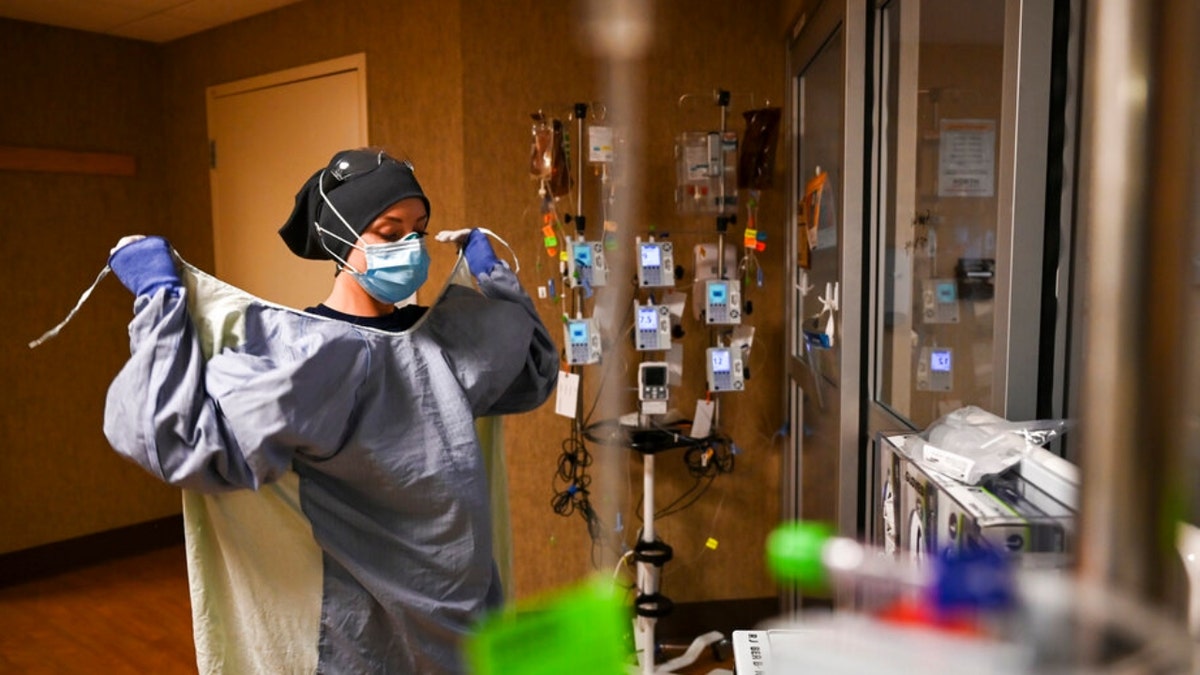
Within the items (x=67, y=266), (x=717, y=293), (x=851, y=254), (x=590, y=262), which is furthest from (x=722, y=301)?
(x=67, y=266)

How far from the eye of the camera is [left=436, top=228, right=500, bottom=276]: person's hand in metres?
1.81

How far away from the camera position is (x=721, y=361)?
289cm

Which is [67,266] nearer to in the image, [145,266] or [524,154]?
[524,154]

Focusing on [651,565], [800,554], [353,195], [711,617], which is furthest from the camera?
[711,617]

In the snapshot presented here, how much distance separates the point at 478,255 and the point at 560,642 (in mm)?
1515

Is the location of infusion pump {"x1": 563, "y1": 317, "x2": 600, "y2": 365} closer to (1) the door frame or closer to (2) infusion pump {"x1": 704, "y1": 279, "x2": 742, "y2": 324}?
(2) infusion pump {"x1": 704, "y1": 279, "x2": 742, "y2": 324}

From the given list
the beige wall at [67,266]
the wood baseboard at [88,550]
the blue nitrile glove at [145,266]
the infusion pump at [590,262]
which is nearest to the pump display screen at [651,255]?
the infusion pump at [590,262]

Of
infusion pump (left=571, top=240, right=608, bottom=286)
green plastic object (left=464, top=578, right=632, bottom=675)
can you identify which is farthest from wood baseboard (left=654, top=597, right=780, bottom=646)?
green plastic object (left=464, top=578, right=632, bottom=675)

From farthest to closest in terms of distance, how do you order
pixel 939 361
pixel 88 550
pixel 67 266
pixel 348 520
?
1. pixel 88 550
2. pixel 67 266
3. pixel 939 361
4. pixel 348 520

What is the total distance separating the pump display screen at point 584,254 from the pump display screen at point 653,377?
406 mm

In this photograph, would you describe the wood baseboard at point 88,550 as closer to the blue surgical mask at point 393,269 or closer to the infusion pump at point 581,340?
the infusion pump at point 581,340

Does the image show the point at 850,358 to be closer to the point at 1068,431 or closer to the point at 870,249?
the point at 870,249

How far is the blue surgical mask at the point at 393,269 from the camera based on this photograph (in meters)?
1.63

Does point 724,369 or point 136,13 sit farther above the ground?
point 136,13
